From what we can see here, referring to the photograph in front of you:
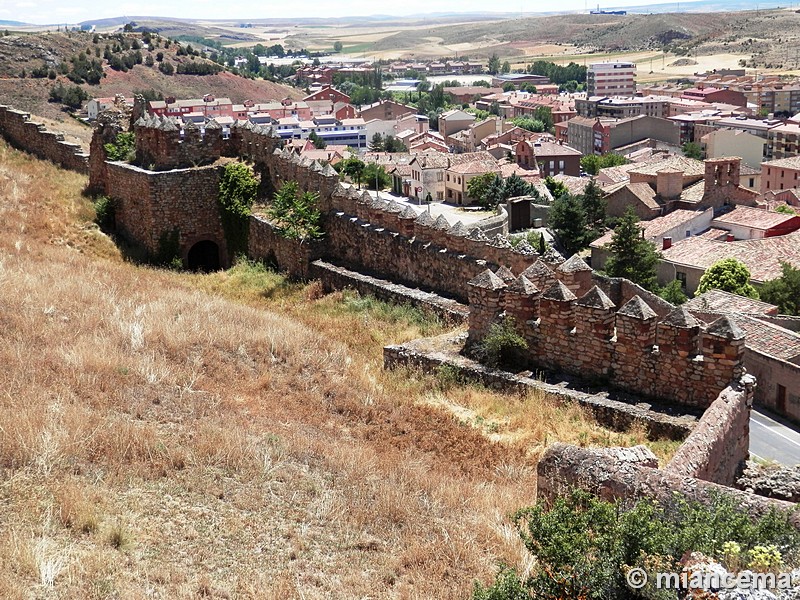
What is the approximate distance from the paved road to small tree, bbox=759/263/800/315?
9.58 m

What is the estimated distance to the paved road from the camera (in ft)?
62.1

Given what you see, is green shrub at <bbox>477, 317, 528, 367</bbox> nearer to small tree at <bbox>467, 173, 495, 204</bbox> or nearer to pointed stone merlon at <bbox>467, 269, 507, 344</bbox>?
pointed stone merlon at <bbox>467, 269, 507, 344</bbox>

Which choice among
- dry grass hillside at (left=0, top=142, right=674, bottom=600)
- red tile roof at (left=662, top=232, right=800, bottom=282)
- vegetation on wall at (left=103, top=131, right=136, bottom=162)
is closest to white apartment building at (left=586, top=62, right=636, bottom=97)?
red tile roof at (left=662, top=232, right=800, bottom=282)

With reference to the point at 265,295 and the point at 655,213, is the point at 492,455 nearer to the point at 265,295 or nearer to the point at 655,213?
the point at 265,295

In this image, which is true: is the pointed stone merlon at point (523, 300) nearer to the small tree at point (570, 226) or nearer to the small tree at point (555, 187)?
the small tree at point (570, 226)

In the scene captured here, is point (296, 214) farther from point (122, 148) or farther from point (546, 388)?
point (546, 388)

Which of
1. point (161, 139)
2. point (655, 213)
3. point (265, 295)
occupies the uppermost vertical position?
point (161, 139)

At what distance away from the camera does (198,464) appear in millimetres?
7027

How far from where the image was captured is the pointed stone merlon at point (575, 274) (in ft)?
36.1

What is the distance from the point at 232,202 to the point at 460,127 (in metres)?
102

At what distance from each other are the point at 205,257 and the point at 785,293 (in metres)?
22.2

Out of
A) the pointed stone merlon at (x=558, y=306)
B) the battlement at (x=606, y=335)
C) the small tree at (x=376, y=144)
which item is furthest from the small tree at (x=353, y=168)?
the pointed stone merlon at (x=558, y=306)

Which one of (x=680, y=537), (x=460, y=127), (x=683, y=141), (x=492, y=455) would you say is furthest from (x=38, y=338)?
(x=460, y=127)

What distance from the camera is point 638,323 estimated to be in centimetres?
920
